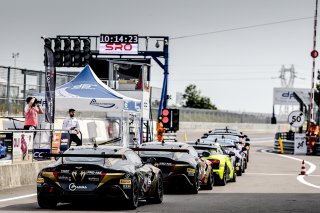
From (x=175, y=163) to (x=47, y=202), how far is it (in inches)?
191

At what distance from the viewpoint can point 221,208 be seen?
16.9 m

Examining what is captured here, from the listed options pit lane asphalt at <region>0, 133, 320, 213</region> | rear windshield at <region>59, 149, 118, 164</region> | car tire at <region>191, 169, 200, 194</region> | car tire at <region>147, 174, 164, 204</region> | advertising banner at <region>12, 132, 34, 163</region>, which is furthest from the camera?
advertising banner at <region>12, 132, 34, 163</region>

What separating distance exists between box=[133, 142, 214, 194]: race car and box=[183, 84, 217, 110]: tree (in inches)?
4392

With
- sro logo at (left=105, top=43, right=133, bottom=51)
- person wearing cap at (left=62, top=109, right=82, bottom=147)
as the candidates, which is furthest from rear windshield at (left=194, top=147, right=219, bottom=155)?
sro logo at (left=105, top=43, right=133, bottom=51)

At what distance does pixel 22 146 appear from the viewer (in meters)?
23.2

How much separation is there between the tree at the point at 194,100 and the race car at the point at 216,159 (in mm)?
107378

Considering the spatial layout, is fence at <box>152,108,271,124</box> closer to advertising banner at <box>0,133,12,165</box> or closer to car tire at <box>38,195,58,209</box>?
advertising banner at <box>0,133,12,165</box>

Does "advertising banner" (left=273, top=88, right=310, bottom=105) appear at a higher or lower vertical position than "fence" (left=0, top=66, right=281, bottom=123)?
higher

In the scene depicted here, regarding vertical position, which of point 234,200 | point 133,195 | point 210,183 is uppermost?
point 133,195

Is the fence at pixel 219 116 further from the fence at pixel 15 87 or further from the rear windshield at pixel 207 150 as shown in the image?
the rear windshield at pixel 207 150

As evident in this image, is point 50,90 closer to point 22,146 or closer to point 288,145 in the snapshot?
point 22,146

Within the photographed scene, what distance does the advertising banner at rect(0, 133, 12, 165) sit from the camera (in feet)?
72.1

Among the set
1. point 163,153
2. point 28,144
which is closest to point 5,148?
point 28,144

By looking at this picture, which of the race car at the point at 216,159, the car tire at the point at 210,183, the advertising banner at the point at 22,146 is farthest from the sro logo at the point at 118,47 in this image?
the car tire at the point at 210,183
